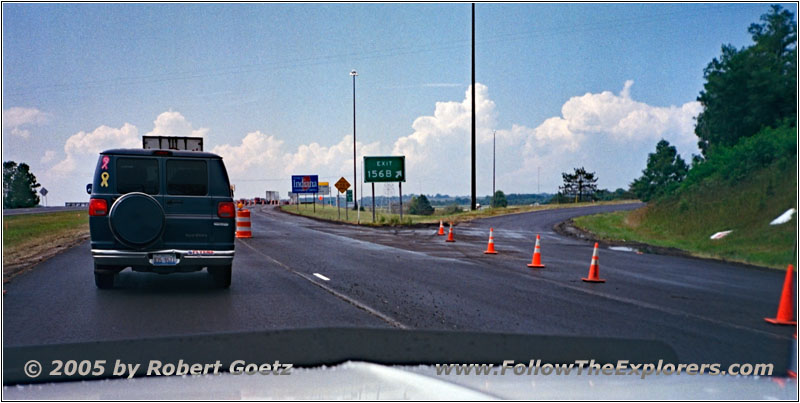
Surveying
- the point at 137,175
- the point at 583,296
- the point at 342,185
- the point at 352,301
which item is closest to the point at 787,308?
the point at 583,296

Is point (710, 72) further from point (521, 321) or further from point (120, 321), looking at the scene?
point (120, 321)

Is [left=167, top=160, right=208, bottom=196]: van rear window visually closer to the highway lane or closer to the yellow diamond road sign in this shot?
the highway lane

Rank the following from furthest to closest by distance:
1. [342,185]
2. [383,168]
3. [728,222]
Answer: [342,185] < [383,168] < [728,222]

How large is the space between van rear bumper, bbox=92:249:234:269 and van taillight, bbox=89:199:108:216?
548mm

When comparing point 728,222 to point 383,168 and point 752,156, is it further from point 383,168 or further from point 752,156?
point 383,168

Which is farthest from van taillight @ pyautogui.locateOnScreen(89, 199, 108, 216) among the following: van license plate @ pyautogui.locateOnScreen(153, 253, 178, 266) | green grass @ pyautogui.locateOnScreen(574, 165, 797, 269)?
green grass @ pyautogui.locateOnScreen(574, 165, 797, 269)

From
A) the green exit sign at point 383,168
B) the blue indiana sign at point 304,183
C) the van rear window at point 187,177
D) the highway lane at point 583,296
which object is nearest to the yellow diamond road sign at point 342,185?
the green exit sign at point 383,168

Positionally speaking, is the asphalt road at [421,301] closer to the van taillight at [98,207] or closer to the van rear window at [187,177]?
the van taillight at [98,207]

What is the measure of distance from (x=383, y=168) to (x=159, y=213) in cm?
3797

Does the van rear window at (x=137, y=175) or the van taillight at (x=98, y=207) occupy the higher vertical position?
the van rear window at (x=137, y=175)

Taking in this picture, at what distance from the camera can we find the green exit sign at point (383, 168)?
47.6 m

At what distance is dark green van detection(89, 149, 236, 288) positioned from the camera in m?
9.94

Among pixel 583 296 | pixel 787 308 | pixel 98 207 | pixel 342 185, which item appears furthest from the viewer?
pixel 342 185

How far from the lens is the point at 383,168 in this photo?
157ft
